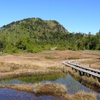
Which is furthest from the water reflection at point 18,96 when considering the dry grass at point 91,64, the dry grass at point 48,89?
the dry grass at point 91,64

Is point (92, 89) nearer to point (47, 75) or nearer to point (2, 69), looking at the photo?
point (47, 75)

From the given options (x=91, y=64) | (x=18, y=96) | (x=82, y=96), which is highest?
(x=91, y=64)

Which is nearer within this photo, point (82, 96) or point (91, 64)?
point (82, 96)

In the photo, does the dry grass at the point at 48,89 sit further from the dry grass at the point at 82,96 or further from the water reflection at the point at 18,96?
the dry grass at the point at 82,96

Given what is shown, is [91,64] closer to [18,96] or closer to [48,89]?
[48,89]

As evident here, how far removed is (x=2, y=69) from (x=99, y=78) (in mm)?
23617

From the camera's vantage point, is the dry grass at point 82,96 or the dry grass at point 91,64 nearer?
the dry grass at point 82,96

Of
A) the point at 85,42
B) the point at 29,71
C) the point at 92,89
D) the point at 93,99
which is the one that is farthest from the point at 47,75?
the point at 85,42

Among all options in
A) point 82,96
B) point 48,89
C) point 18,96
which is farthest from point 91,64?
point 82,96

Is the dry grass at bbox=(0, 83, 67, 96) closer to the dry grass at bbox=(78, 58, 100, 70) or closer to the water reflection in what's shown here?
the water reflection

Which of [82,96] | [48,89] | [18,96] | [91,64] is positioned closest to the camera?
[82,96]

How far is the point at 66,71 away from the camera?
189ft

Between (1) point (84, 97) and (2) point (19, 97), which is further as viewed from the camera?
(2) point (19, 97)

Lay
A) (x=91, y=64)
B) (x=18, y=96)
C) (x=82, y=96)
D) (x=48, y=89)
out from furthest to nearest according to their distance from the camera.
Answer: (x=91, y=64), (x=48, y=89), (x=18, y=96), (x=82, y=96)
